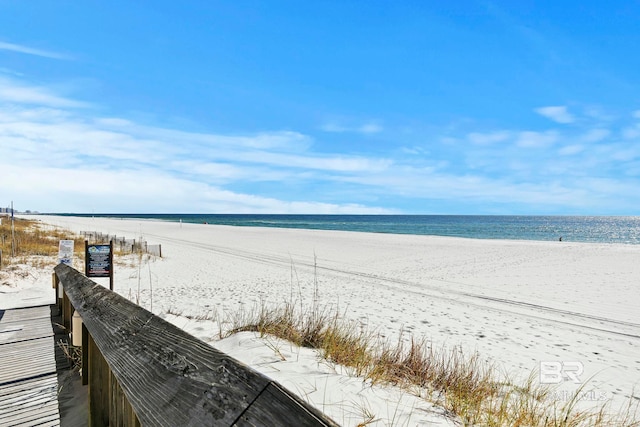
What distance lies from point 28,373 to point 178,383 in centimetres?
339

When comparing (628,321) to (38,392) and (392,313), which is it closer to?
(392,313)

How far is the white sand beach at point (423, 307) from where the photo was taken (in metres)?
3.32

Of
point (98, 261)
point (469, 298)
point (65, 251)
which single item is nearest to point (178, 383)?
point (98, 261)

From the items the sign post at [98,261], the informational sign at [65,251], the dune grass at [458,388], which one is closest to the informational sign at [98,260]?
the sign post at [98,261]

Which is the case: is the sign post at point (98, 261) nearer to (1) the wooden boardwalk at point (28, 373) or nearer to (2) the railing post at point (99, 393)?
(1) the wooden boardwalk at point (28, 373)

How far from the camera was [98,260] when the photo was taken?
7.25m

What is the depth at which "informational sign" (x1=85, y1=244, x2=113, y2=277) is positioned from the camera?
7.08 m

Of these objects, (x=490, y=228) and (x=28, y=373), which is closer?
(x=28, y=373)

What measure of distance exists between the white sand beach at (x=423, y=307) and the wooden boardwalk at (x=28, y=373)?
1.57 m

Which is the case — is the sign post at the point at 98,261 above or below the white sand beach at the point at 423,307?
above

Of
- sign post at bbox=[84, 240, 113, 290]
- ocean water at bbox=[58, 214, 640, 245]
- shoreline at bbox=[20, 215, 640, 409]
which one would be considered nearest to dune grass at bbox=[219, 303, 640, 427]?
shoreline at bbox=[20, 215, 640, 409]

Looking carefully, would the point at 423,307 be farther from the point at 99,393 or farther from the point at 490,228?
the point at 490,228

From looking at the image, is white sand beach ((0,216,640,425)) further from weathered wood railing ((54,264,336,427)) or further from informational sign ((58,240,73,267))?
weathered wood railing ((54,264,336,427))

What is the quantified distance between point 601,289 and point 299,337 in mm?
11857
